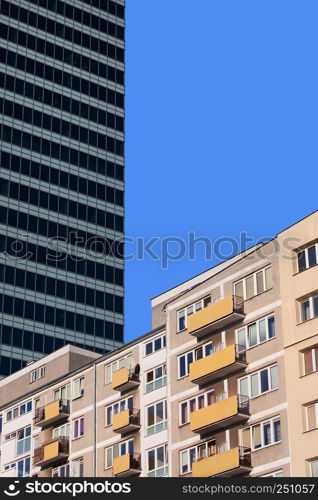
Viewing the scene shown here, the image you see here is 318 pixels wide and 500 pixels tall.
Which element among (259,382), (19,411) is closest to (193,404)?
(259,382)

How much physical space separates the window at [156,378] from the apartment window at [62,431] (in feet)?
37.3

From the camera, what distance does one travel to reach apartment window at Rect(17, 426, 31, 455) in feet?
356

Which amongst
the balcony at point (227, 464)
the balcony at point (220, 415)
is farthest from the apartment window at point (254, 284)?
the balcony at point (227, 464)

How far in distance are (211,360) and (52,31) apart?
368 feet

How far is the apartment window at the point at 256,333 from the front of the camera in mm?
84250

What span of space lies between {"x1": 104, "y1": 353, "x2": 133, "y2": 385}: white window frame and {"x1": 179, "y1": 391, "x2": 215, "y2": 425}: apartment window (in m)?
10.3

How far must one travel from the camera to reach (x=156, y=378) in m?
95.1

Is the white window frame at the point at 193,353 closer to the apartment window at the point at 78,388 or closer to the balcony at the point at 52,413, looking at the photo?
the apartment window at the point at 78,388

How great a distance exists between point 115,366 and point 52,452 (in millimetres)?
9267

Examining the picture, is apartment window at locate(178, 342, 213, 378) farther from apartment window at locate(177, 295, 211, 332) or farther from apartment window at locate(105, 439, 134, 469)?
apartment window at locate(105, 439, 134, 469)

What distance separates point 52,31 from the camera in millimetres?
189000

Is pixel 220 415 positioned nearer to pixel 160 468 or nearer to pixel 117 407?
pixel 160 468

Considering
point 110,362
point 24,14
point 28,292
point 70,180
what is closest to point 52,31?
point 24,14
